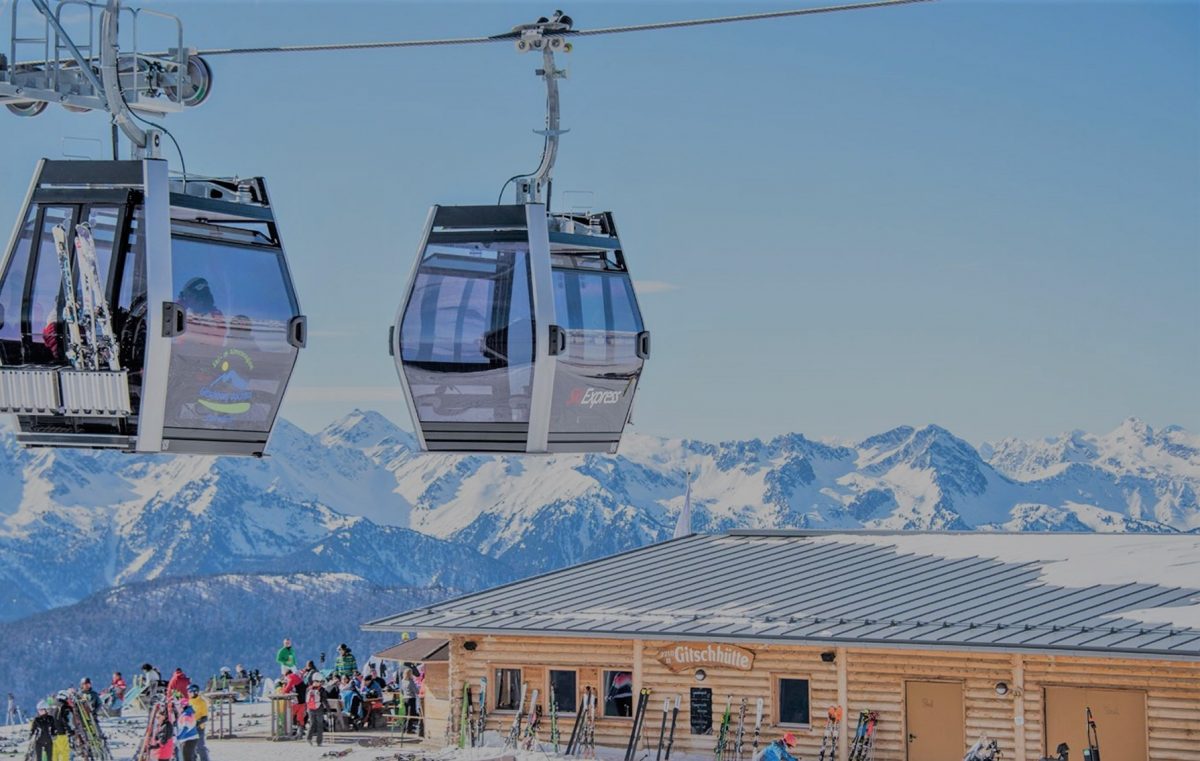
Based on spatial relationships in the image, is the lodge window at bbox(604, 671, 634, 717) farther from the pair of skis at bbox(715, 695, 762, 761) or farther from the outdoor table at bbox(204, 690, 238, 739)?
the outdoor table at bbox(204, 690, 238, 739)

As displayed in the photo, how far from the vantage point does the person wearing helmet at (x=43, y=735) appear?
26.0m

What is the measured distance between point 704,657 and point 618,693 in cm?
160

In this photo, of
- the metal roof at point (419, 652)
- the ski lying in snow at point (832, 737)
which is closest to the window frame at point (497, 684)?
the metal roof at point (419, 652)

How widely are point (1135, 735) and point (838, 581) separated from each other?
5918mm

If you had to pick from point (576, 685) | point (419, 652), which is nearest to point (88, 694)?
point (419, 652)

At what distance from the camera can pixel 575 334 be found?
15750mm

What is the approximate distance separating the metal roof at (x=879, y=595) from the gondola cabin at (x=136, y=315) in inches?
517

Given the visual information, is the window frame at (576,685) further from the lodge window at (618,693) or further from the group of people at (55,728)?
the group of people at (55,728)

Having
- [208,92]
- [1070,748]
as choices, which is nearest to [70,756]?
[1070,748]

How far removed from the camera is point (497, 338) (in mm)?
15516

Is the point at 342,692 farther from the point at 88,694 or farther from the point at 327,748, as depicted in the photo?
the point at 88,694

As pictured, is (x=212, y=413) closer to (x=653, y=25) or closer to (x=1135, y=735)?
(x=653, y=25)

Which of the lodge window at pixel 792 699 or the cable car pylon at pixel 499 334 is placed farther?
the lodge window at pixel 792 699

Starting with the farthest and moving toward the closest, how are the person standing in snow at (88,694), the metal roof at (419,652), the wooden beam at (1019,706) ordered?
the metal roof at (419,652)
the person standing in snow at (88,694)
the wooden beam at (1019,706)
